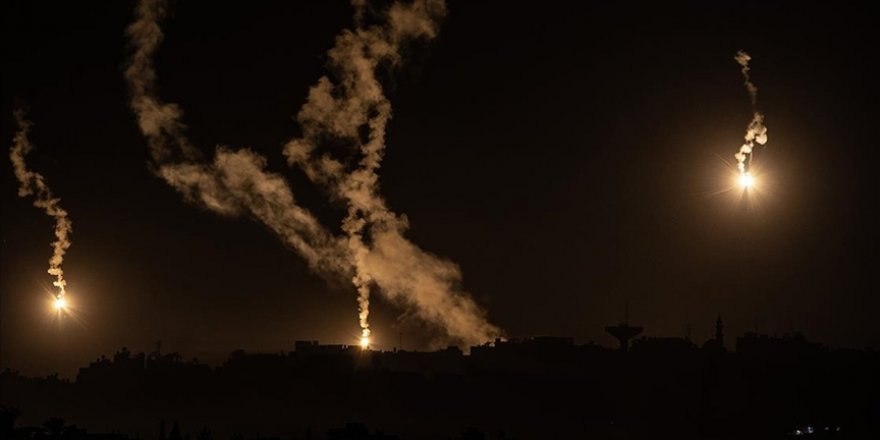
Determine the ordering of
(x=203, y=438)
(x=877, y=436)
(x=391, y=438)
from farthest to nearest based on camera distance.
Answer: (x=877, y=436)
(x=391, y=438)
(x=203, y=438)

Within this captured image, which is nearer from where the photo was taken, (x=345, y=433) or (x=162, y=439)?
(x=162, y=439)

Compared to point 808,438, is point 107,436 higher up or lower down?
lower down

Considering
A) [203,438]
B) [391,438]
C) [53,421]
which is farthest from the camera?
[391,438]

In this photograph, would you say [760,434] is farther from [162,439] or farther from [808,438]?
[162,439]

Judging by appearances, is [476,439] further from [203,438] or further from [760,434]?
[760,434]

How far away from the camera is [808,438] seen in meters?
200

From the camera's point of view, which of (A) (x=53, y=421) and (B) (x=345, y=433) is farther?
(B) (x=345, y=433)

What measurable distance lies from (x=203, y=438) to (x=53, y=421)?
15575mm

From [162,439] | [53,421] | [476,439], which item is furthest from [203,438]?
[476,439]

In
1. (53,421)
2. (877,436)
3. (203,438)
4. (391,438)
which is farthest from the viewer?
(877,436)

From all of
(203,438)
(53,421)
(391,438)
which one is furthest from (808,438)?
(53,421)

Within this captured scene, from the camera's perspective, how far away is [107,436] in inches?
4643

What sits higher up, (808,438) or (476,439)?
(808,438)

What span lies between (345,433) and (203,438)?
40.2 ft
